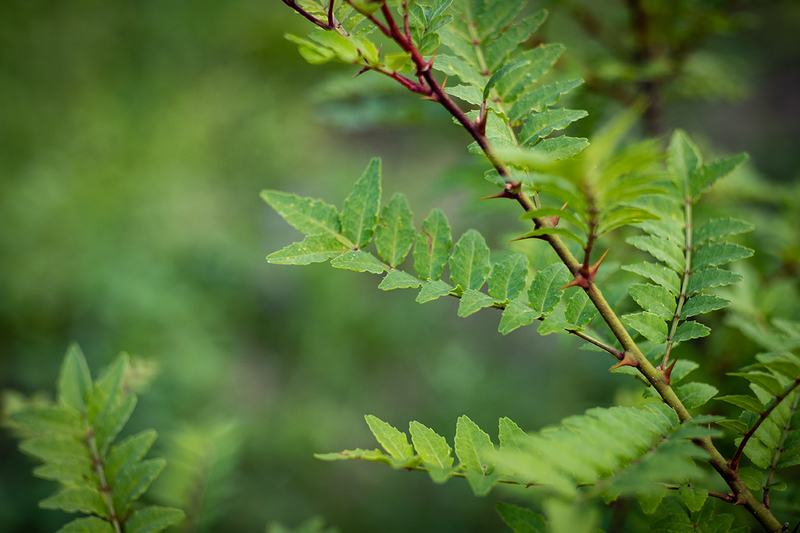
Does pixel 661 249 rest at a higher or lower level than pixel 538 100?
lower

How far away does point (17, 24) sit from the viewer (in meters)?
3.29

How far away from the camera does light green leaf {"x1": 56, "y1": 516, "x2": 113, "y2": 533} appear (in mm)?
531

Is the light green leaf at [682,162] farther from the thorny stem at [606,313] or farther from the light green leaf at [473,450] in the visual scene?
the light green leaf at [473,450]

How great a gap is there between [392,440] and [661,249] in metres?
0.39

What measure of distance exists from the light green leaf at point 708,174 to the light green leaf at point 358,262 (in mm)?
437

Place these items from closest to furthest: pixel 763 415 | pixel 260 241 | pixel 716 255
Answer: pixel 763 415 < pixel 716 255 < pixel 260 241

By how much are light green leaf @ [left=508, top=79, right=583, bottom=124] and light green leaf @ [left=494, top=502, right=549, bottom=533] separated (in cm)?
41

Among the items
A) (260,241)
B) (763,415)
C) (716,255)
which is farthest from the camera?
(260,241)

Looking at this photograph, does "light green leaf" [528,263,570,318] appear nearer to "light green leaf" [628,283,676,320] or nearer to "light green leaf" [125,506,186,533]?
"light green leaf" [628,283,676,320]

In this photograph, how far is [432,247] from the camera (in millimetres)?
531

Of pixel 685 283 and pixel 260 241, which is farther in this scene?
pixel 260 241

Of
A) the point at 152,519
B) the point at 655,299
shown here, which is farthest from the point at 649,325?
the point at 152,519

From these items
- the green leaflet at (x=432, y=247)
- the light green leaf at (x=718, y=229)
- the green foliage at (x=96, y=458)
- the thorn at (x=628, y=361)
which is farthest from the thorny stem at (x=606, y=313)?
the green foliage at (x=96, y=458)

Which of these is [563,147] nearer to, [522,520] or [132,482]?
[522,520]
